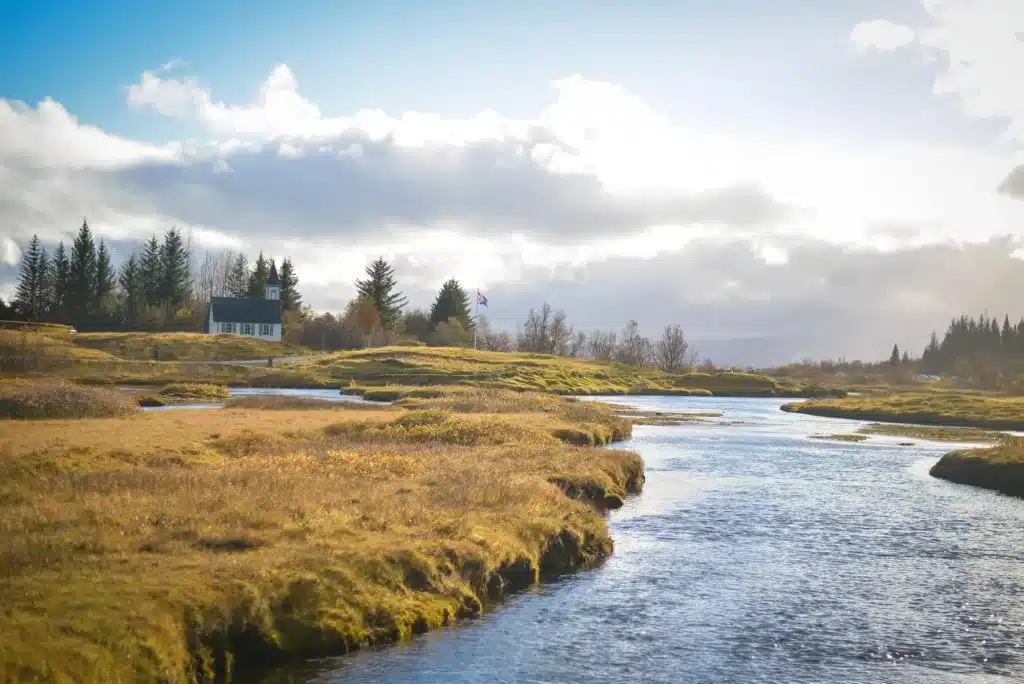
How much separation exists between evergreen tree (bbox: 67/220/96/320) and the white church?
26.7 meters

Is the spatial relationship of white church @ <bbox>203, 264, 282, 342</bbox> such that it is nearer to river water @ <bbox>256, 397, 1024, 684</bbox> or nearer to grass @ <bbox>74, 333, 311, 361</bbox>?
grass @ <bbox>74, 333, 311, 361</bbox>

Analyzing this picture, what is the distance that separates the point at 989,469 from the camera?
50.2 meters

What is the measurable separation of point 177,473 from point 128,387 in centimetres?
7467

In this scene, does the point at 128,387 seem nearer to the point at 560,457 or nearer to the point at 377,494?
the point at 560,457

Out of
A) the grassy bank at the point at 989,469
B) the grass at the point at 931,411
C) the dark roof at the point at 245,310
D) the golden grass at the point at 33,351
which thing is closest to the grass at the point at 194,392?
→ the golden grass at the point at 33,351

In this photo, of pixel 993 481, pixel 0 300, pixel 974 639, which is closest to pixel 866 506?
pixel 993 481

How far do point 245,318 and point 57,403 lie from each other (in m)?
144

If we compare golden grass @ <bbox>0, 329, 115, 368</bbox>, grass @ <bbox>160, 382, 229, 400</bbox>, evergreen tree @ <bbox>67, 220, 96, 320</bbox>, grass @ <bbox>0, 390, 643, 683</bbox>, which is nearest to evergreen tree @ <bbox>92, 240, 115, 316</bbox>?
evergreen tree @ <bbox>67, 220, 96, 320</bbox>

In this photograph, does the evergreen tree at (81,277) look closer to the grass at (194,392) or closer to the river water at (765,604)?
the grass at (194,392)

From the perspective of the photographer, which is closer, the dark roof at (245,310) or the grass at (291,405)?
the grass at (291,405)

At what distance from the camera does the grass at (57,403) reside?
50812 mm

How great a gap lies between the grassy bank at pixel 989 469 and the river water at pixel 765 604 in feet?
16.9

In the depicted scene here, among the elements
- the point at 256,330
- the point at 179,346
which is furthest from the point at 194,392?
the point at 256,330

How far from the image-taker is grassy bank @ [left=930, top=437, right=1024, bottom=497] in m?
48.1
